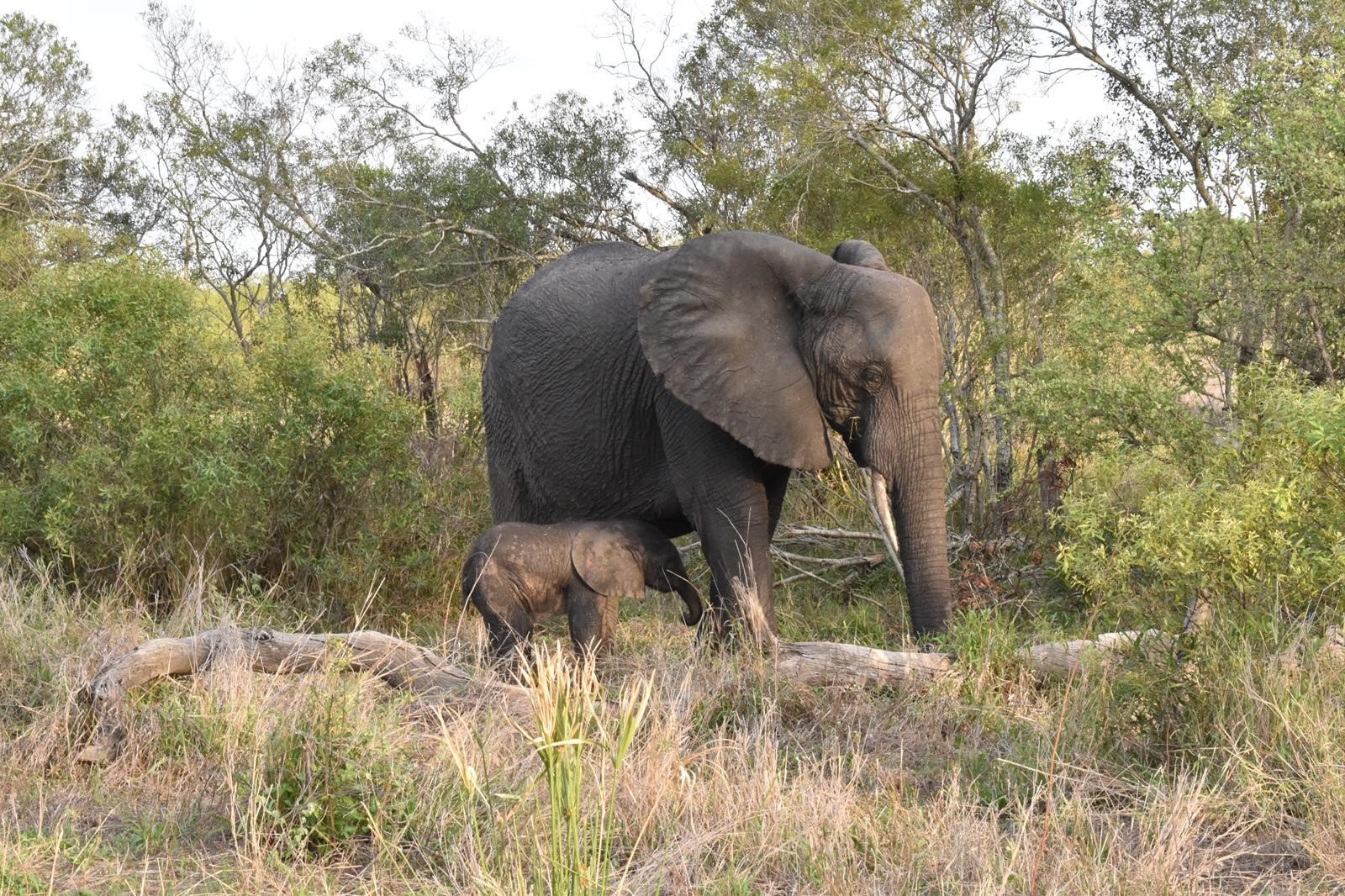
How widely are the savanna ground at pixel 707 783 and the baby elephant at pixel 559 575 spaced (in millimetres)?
964

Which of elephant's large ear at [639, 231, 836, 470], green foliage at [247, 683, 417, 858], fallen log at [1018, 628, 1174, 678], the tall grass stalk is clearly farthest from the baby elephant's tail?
the tall grass stalk

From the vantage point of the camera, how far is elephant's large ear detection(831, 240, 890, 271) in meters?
7.55

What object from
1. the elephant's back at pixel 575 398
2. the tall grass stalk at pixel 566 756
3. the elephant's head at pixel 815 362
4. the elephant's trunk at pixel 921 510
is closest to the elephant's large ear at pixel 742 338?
the elephant's head at pixel 815 362

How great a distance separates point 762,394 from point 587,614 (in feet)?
4.86

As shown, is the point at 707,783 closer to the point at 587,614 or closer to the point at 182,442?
the point at 587,614

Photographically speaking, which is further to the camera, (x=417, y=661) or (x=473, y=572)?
(x=473, y=572)

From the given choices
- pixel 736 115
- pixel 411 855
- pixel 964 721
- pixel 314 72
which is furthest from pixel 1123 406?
pixel 314 72

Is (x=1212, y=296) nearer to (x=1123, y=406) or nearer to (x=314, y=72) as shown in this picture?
(x=1123, y=406)

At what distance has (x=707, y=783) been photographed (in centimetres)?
475

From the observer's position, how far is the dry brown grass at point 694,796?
159 inches

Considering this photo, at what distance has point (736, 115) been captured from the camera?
16000 mm

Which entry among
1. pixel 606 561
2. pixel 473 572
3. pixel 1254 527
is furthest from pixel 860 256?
pixel 1254 527

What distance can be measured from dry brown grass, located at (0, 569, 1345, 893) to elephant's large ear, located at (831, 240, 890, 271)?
247 cm

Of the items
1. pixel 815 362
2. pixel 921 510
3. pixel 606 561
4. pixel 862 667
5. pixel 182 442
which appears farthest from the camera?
pixel 182 442
